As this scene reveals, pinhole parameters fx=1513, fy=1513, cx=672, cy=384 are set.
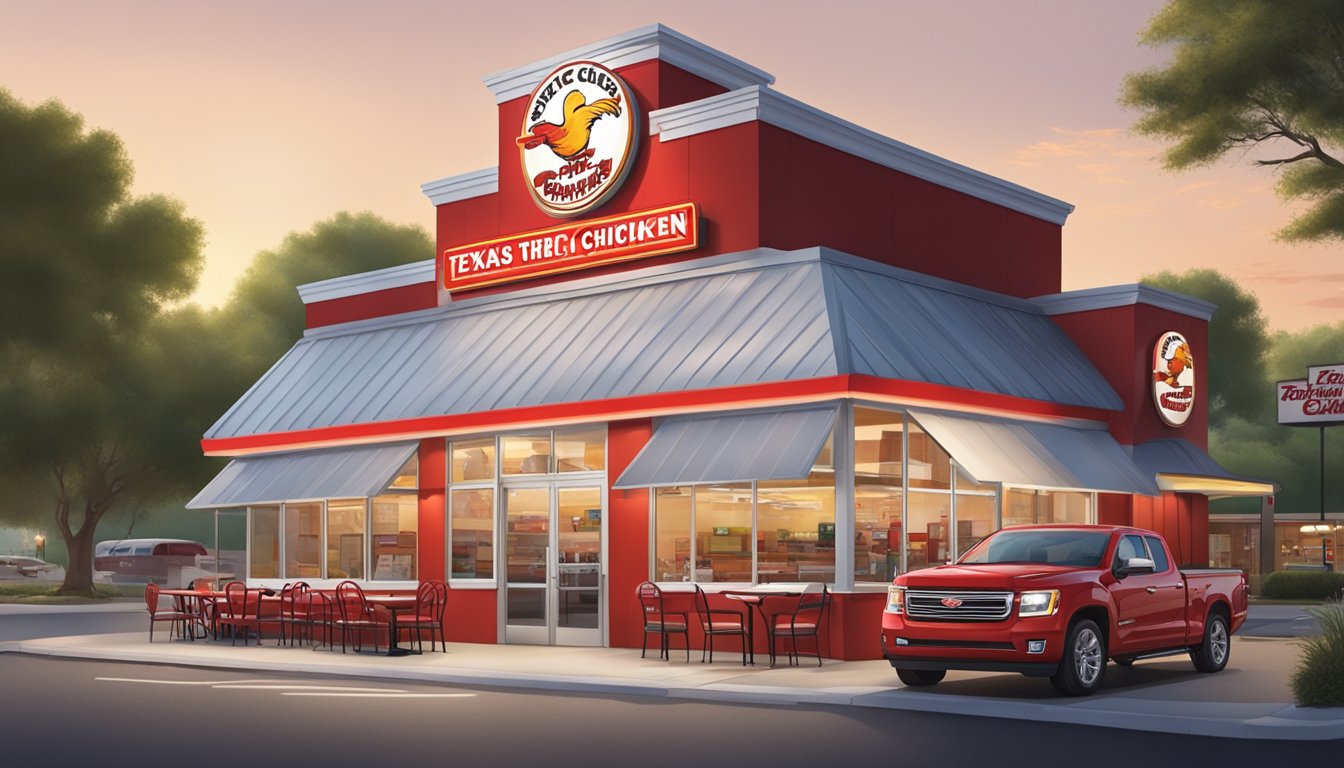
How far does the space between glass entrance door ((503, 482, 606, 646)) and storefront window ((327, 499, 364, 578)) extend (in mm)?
3781

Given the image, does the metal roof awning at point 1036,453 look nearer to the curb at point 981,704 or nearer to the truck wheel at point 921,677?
Result: the truck wheel at point 921,677

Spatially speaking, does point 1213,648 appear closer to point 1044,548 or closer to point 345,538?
point 1044,548

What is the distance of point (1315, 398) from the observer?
160 ft

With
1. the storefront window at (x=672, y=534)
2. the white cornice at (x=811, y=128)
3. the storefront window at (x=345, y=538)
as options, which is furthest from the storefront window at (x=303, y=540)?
the white cornice at (x=811, y=128)

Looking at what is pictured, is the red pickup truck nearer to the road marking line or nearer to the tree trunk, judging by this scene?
the road marking line

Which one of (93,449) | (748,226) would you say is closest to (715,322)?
(748,226)

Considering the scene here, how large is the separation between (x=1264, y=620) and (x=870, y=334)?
14740 mm

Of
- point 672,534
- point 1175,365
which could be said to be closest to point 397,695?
point 672,534

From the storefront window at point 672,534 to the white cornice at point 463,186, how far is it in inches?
315

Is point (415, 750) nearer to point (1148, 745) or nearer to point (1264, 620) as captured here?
point (1148, 745)

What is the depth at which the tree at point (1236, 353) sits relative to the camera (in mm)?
80938

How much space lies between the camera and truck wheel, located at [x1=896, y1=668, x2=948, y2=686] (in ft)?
58.0

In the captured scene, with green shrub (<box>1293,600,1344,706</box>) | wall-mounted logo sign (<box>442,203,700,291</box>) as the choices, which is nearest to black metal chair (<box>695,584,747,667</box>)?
wall-mounted logo sign (<box>442,203,700,291</box>)

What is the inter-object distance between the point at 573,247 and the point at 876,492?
757 cm
